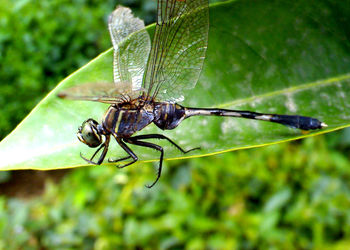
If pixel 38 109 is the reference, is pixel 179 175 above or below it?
below

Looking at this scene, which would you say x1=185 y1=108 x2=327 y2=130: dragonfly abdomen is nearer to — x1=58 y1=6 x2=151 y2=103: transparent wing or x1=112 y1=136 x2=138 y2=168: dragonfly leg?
x1=112 y1=136 x2=138 y2=168: dragonfly leg

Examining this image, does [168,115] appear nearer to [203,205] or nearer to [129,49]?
[129,49]

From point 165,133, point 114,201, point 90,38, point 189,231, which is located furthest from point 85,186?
point 165,133

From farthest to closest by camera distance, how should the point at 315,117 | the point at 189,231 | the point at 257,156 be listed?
1. the point at 257,156
2. the point at 189,231
3. the point at 315,117

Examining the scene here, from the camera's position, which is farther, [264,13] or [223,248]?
[223,248]

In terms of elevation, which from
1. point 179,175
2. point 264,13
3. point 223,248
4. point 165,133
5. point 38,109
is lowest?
point 223,248

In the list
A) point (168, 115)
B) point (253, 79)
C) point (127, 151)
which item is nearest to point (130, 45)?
point (168, 115)

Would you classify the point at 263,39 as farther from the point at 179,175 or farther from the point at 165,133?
the point at 179,175

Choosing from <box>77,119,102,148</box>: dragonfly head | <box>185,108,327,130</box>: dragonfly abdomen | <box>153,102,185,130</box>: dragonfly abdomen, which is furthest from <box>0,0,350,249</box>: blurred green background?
<box>185,108,327,130</box>: dragonfly abdomen

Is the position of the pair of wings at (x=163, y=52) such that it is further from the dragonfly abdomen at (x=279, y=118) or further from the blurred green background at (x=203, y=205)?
the blurred green background at (x=203, y=205)
